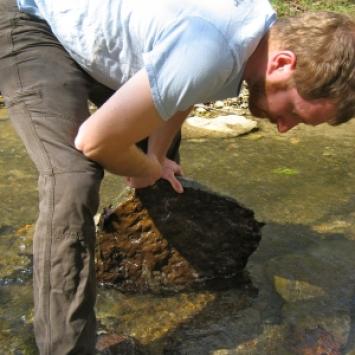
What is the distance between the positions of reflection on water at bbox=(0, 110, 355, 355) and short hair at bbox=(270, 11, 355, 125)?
969mm

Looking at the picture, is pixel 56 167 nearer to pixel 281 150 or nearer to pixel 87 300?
pixel 87 300

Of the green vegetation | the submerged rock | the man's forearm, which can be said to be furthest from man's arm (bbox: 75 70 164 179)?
the green vegetation

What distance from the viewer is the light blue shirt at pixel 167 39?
1.68 metres

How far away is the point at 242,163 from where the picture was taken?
391 cm

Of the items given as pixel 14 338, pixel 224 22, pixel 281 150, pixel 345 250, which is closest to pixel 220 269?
pixel 345 250

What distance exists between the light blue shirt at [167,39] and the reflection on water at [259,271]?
3.10ft

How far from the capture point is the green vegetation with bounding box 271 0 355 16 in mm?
7629

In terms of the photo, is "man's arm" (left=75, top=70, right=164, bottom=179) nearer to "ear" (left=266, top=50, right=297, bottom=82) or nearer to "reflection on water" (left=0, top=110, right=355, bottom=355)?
"ear" (left=266, top=50, right=297, bottom=82)

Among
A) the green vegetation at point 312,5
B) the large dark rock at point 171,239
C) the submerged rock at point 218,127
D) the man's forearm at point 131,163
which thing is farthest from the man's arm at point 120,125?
the green vegetation at point 312,5

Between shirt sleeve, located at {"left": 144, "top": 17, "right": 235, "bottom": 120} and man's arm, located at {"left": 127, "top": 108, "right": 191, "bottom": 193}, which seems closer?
shirt sleeve, located at {"left": 144, "top": 17, "right": 235, "bottom": 120}

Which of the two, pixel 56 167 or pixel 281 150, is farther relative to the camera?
pixel 281 150

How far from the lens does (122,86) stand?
1771 mm

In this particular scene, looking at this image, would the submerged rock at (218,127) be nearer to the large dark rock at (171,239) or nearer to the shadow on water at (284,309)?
the shadow on water at (284,309)

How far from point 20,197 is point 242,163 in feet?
4.69
